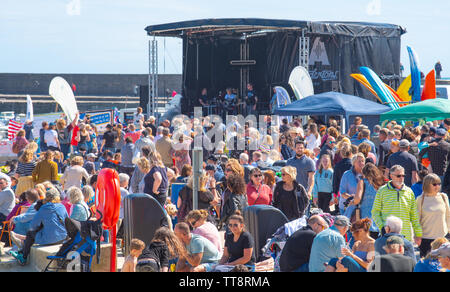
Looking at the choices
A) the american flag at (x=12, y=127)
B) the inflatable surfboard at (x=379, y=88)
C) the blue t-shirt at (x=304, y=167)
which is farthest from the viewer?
the american flag at (x=12, y=127)

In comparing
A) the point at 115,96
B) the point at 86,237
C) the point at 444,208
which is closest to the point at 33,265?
the point at 86,237

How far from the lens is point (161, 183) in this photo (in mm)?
9203

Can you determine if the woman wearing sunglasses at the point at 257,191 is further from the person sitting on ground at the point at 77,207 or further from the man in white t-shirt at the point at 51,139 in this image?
the man in white t-shirt at the point at 51,139

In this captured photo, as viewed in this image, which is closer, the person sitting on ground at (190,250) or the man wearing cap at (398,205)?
the person sitting on ground at (190,250)

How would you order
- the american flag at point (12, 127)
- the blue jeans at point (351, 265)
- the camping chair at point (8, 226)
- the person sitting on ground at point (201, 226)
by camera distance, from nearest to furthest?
the blue jeans at point (351, 265)
the person sitting on ground at point (201, 226)
the camping chair at point (8, 226)
the american flag at point (12, 127)

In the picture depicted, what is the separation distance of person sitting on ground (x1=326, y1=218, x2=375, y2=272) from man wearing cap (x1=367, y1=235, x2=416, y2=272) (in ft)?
0.48

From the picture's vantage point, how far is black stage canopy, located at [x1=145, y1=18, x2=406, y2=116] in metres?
22.0

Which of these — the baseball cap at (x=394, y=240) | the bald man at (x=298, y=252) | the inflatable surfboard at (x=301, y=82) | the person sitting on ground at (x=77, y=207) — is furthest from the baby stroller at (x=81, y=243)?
the inflatable surfboard at (x=301, y=82)

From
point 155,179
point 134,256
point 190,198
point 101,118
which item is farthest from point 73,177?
point 101,118

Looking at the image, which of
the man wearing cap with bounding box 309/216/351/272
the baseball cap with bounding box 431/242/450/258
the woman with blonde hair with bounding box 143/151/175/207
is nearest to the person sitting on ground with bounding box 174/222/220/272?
the man wearing cap with bounding box 309/216/351/272

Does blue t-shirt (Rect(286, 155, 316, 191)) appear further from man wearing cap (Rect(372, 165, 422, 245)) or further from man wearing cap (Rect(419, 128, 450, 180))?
man wearing cap (Rect(372, 165, 422, 245))

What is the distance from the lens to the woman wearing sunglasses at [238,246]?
6.50 meters

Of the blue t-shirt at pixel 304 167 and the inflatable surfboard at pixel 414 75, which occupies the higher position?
the inflatable surfboard at pixel 414 75

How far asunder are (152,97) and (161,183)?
15.6m
